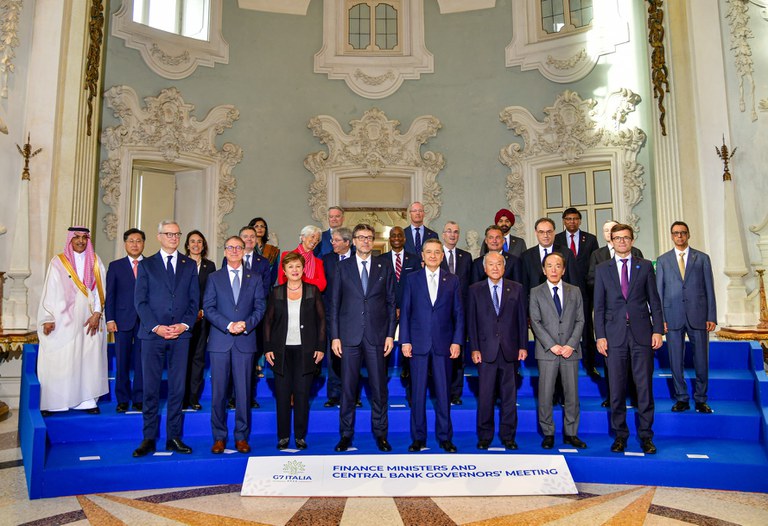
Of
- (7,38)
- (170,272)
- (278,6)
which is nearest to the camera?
(170,272)

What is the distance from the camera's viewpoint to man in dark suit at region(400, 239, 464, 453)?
3.71m

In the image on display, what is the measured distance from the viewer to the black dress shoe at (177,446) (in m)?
3.57

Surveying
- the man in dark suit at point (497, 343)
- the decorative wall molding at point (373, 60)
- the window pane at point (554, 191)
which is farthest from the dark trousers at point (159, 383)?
the window pane at point (554, 191)

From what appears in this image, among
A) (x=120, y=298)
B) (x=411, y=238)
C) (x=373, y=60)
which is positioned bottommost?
(x=120, y=298)

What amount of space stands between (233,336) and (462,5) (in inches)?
256

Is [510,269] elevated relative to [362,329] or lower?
elevated

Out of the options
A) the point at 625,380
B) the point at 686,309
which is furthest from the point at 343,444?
the point at 686,309

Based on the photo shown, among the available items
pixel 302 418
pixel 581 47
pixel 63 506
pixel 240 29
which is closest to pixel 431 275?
pixel 302 418

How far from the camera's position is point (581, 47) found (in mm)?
7648

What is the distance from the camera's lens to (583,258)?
4.86m

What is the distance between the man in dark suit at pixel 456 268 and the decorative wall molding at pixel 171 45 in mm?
4955

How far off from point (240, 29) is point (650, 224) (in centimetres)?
613

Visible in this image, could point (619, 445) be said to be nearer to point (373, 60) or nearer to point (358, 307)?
point (358, 307)

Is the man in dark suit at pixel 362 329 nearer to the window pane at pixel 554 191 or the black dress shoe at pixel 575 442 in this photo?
the black dress shoe at pixel 575 442
